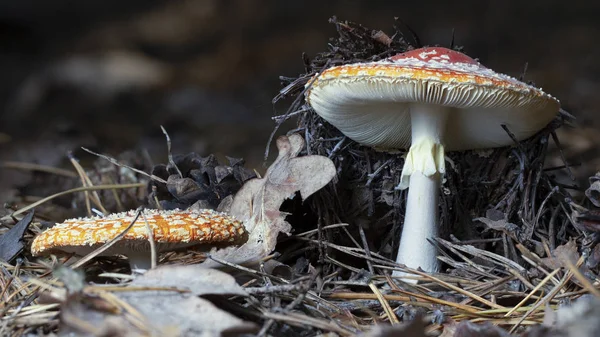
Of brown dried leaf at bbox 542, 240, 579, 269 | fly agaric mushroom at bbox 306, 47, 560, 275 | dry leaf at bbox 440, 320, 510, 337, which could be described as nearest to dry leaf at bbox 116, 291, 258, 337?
dry leaf at bbox 440, 320, 510, 337

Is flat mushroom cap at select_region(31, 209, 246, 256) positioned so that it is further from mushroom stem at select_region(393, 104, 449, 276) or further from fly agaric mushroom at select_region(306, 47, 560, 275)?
mushroom stem at select_region(393, 104, 449, 276)

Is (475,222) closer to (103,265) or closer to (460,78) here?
(460,78)

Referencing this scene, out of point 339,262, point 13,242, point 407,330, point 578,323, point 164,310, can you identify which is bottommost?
point 13,242

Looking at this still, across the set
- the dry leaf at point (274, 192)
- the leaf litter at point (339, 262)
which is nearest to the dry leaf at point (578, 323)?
the leaf litter at point (339, 262)

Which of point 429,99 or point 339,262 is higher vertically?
point 429,99

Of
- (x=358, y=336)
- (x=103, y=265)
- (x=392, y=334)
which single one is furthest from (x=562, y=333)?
(x=103, y=265)

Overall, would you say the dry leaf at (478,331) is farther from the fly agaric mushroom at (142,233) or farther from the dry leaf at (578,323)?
the fly agaric mushroom at (142,233)

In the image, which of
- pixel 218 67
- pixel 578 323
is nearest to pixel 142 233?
pixel 578 323

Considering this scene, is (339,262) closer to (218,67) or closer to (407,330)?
(407,330)
